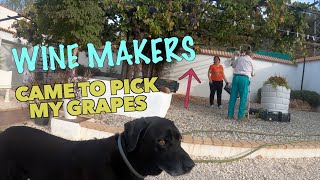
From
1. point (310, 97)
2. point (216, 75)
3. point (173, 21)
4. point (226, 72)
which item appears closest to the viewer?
point (173, 21)

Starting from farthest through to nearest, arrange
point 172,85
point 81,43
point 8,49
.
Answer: point 8,49 → point 172,85 → point 81,43

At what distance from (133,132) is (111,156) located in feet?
A: 0.74

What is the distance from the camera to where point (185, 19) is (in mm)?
9648

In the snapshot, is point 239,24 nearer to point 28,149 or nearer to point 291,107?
point 291,107

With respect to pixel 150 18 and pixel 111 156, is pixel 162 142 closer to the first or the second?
pixel 111 156

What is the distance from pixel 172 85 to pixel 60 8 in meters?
5.37

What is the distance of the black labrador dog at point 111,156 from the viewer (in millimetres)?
2303

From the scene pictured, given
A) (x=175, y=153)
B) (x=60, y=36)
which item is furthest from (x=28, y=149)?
(x=60, y=36)

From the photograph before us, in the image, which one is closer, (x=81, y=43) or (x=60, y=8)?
(x=60, y=8)

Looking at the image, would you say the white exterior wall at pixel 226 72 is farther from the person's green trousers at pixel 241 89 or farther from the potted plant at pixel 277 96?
the person's green trousers at pixel 241 89

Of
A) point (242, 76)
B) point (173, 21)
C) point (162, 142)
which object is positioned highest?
point (173, 21)

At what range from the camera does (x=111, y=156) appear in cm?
233

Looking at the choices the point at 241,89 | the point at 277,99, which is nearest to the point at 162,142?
the point at 241,89

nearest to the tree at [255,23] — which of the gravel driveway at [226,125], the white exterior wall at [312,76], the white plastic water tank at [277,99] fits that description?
the white plastic water tank at [277,99]
